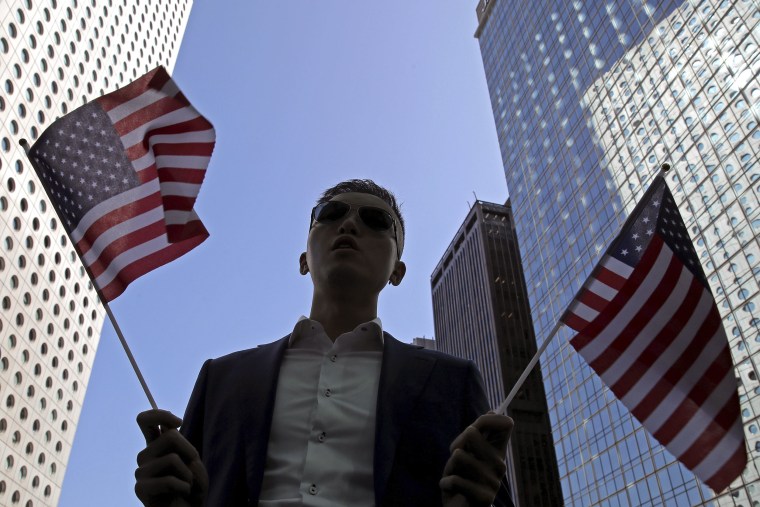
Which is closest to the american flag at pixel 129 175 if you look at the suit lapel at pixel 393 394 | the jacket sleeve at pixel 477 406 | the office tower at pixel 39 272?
the suit lapel at pixel 393 394

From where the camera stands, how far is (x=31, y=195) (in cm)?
4431

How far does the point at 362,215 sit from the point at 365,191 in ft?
1.12

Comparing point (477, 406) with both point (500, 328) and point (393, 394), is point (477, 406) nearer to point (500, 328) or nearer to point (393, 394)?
point (393, 394)

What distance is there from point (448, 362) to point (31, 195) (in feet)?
155

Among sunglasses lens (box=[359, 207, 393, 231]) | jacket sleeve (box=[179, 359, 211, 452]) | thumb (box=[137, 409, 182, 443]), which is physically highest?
sunglasses lens (box=[359, 207, 393, 231])

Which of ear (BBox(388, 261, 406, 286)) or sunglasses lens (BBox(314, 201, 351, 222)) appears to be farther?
ear (BBox(388, 261, 406, 286))

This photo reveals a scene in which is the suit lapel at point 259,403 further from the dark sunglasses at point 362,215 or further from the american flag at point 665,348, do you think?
the american flag at point 665,348

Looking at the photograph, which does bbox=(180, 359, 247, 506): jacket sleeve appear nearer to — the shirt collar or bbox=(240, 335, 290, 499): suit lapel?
bbox=(240, 335, 290, 499): suit lapel

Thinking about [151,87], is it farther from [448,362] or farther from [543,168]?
[543,168]

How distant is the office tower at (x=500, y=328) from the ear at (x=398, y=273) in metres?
73.3

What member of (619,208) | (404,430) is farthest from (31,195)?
(404,430)

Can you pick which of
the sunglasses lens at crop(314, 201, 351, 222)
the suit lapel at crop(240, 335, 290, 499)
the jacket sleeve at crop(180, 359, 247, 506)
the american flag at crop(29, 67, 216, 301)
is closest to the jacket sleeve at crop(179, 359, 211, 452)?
the jacket sleeve at crop(180, 359, 247, 506)

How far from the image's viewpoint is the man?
2.59 m

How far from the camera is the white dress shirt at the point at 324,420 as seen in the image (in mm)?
2682
